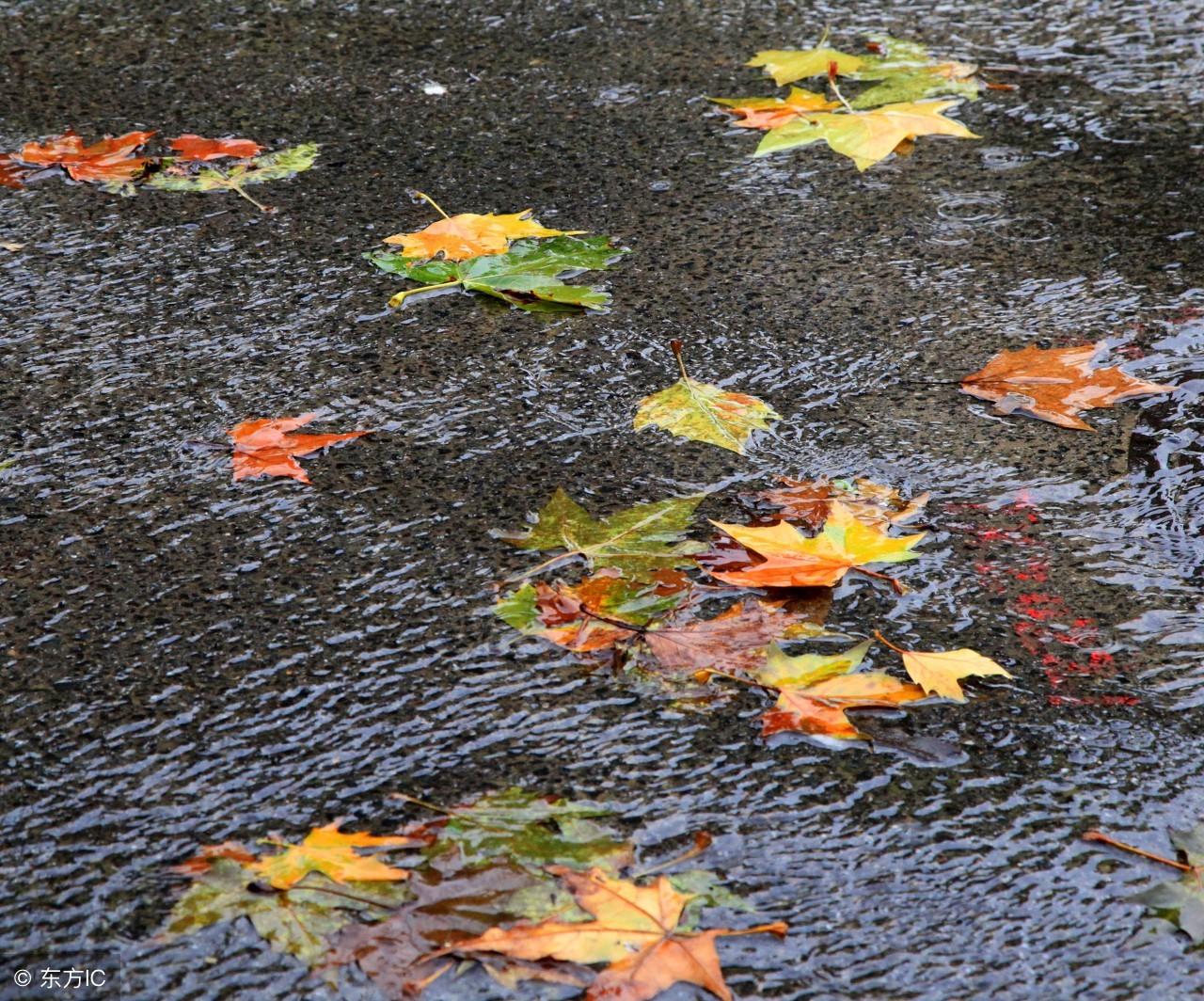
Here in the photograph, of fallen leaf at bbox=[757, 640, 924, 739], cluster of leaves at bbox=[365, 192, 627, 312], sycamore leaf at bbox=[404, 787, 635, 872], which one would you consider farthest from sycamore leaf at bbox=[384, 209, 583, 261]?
sycamore leaf at bbox=[404, 787, 635, 872]

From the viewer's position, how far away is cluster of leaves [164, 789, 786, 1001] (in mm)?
1221

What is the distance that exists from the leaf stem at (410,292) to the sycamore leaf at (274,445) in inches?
15.3

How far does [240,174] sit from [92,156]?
35 cm

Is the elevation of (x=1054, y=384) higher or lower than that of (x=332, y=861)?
higher

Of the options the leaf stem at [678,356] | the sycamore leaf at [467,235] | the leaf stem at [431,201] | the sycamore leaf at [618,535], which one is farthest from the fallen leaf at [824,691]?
the leaf stem at [431,201]

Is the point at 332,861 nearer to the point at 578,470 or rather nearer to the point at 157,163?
the point at 578,470

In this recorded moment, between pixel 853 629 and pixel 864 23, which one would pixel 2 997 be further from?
pixel 864 23

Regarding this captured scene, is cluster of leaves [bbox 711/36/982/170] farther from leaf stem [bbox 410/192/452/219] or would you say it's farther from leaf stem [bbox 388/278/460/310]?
leaf stem [bbox 388/278/460/310]

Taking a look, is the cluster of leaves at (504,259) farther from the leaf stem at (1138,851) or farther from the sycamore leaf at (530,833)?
the leaf stem at (1138,851)

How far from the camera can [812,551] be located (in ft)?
5.66

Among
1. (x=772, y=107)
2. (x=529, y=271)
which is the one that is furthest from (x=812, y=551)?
(x=772, y=107)

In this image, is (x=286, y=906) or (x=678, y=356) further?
(x=678, y=356)

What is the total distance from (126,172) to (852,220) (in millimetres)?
1573

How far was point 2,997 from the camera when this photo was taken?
1203mm
